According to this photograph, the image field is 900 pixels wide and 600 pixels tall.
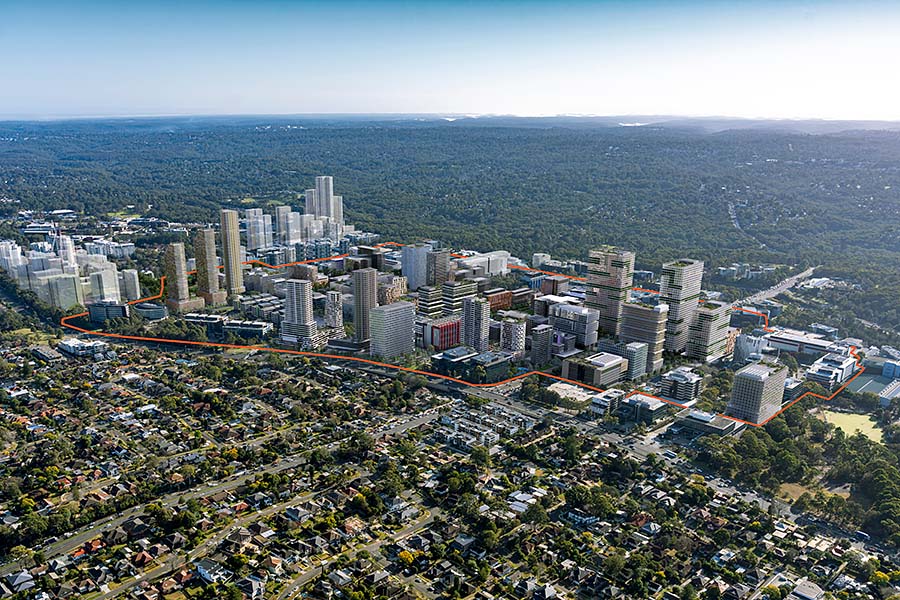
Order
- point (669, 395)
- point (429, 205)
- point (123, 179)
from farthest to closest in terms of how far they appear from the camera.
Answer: point (123, 179) < point (429, 205) < point (669, 395)

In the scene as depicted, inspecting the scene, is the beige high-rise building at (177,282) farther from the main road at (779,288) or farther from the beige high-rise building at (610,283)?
the main road at (779,288)

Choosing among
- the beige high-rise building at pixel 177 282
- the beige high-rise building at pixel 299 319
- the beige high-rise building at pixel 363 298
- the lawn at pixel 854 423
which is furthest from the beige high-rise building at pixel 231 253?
the lawn at pixel 854 423

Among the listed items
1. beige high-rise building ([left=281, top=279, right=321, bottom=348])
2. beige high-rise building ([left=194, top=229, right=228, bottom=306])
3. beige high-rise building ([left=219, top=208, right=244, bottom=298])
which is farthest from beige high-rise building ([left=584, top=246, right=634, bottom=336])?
beige high-rise building ([left=219, top=208, right=244, bottom=298])

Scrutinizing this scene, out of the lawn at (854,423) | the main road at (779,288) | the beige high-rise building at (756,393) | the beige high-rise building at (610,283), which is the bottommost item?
the lawn at (854,423)

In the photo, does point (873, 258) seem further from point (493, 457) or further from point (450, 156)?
point (450, 156)

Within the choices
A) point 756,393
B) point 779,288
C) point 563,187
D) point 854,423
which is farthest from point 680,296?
point 563,187

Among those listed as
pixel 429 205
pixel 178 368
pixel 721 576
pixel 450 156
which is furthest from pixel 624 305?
pixel 450 156

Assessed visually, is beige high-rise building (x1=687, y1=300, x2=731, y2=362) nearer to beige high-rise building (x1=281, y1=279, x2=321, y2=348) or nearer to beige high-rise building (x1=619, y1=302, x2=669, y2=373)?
beige high-rise building (x1=619, y1=302, x2=669, y2=373)
